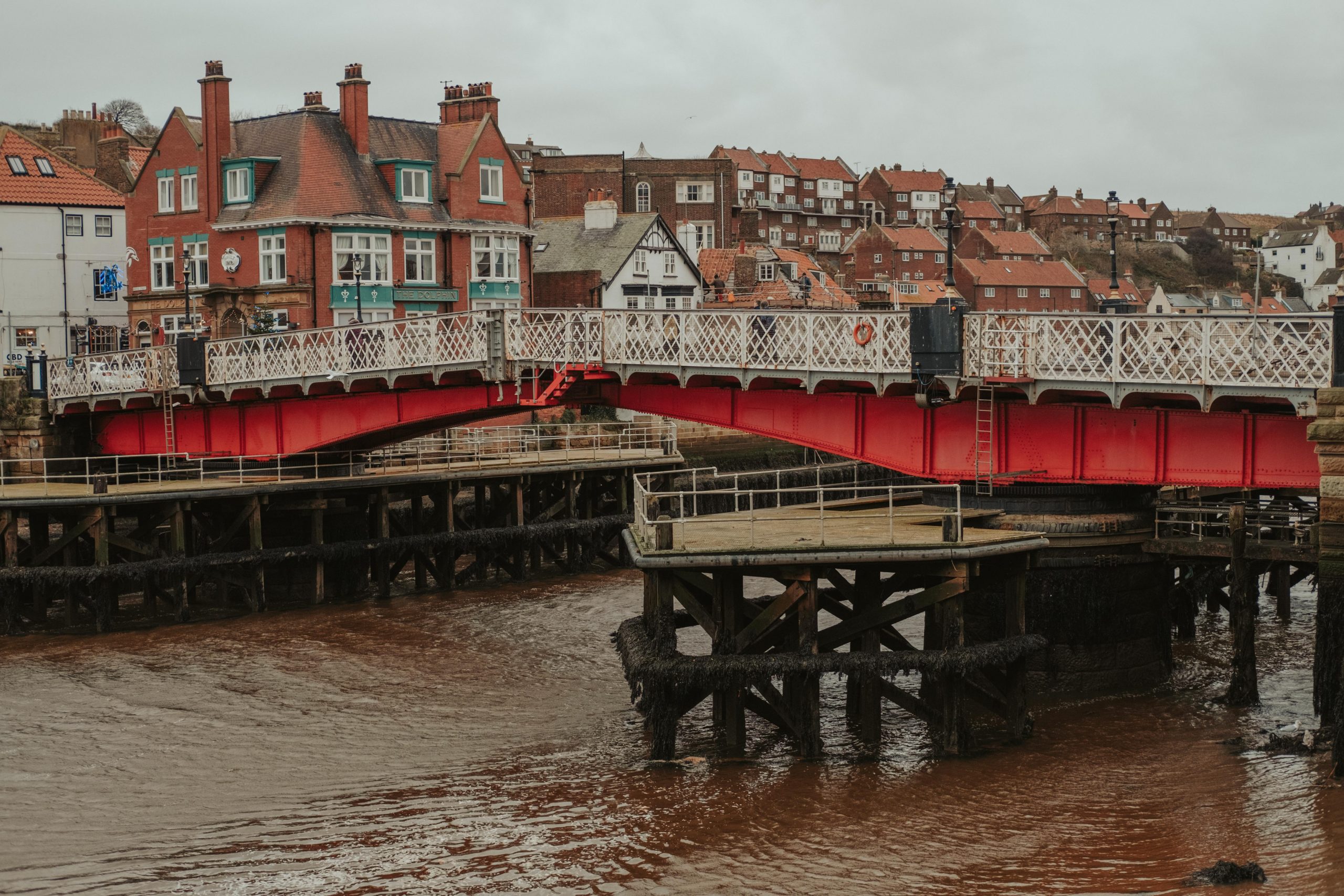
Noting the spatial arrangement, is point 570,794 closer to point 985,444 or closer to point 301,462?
point 985,444

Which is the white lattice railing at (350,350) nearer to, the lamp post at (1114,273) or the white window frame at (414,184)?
the lamp post at (1114,273)

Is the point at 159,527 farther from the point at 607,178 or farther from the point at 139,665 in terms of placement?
the point at 607,178

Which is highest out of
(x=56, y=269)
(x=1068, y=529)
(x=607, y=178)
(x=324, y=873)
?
(x=607, y=178)

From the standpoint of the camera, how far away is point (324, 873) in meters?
17.5

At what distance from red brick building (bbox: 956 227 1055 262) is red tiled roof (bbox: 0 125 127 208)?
63.6 meters

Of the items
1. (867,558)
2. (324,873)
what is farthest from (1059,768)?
(324,873)

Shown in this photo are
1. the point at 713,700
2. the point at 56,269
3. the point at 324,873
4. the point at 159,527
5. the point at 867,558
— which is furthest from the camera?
the point at 56,269

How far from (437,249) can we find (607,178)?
29.5m

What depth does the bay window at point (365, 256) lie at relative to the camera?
48.7 meters

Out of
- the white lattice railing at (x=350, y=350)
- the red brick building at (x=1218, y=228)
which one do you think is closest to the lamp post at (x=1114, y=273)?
the white lattice railing at (x=350, y=350)

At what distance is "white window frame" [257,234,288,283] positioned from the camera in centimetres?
4816

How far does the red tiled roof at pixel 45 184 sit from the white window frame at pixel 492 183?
13.2 metres

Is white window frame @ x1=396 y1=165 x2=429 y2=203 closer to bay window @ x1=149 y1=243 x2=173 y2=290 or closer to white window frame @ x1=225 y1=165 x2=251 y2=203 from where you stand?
white window frame @ x1=225 y1=165 x2=251 y2=203

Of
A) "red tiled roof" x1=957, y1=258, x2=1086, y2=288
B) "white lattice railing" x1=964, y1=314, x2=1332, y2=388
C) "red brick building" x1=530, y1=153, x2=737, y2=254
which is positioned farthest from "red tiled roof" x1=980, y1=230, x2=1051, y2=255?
"white lattice railing" x1=964, y1=314, x2=1332, y2=388
